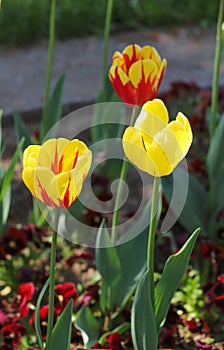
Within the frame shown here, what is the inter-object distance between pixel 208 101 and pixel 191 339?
50.0 inches

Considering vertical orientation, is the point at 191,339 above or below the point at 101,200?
below

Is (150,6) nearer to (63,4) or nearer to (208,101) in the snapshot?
(63,4)

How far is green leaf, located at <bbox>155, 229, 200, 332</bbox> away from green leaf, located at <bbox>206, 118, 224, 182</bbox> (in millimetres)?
719

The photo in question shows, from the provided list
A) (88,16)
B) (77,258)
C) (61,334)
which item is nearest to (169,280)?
(61,334)

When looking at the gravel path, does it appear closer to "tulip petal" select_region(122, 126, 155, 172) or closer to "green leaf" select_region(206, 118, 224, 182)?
"green leaf" select_region(206, 118, 224, 182)

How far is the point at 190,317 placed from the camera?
2.38 metres

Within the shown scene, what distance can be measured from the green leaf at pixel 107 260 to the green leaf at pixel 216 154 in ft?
1.88

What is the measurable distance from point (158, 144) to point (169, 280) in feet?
1.42

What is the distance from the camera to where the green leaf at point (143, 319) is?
69.2 inches

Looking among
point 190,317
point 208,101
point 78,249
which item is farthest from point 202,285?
point 208,101

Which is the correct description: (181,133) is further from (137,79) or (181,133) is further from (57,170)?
(137,79)

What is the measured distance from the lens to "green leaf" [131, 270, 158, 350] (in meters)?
1.76

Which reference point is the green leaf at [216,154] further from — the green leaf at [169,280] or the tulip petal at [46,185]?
the tulip petal at [46,185]

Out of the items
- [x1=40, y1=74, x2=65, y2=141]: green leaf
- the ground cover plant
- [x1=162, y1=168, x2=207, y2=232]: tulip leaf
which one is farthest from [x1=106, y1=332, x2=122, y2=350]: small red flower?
[x1=40, y1=74, x2=65, y2=141]: green leaf
